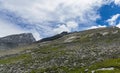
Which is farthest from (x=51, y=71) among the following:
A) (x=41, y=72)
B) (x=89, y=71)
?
(x=89, y=71)

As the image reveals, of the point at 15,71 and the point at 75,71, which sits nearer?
the point at 75,71

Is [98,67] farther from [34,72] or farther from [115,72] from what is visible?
[34,72]

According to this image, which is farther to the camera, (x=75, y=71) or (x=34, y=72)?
(x=34, y=72)

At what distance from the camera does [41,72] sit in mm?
82938

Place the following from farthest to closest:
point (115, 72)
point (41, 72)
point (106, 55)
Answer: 1. point (106, 55)
2. point (41, 72)
3. point (115, 72)

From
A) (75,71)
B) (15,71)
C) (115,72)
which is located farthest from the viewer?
(15,71)

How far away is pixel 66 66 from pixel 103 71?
19711 mm

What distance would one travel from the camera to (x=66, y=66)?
85188 millimetres

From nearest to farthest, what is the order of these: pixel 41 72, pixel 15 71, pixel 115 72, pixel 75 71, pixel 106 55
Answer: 1. pixel 115 72
2. pixel 75 71
3. pixel 41 72
4. pixel 15 71
5. pixel 106 55

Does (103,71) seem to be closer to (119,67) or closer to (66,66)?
(119,67)

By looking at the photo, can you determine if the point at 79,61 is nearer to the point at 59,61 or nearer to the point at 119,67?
the point at 59,61

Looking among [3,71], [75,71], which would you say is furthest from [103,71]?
[3,71]

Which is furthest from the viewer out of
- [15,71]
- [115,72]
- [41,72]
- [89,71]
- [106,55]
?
[106,55]

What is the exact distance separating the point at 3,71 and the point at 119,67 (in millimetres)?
43039
